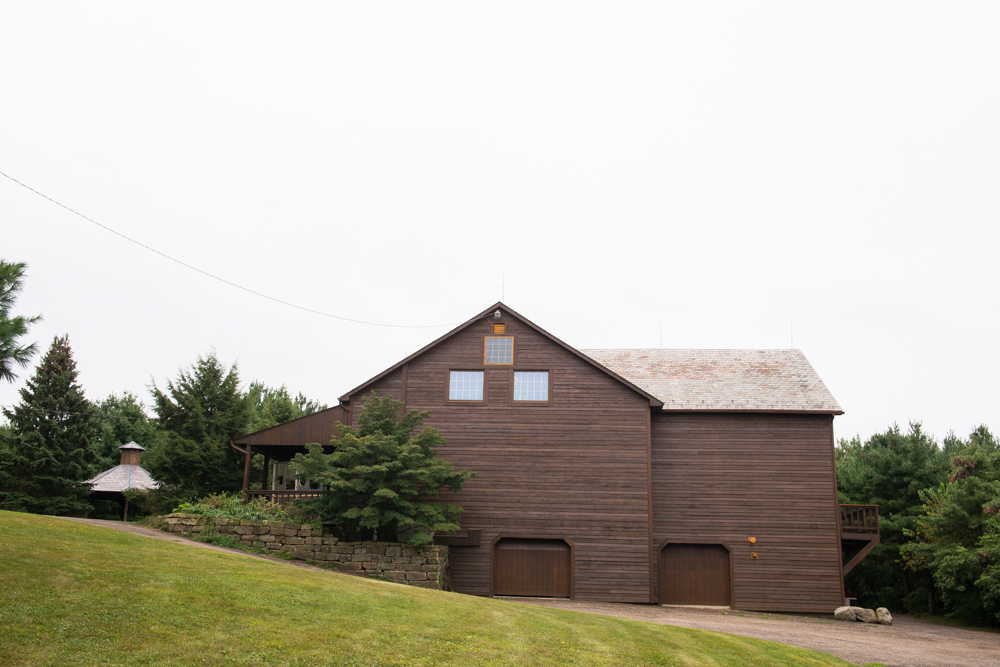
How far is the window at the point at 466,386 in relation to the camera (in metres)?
23.3

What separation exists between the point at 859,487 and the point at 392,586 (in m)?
24.6

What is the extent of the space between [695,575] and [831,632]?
4.95m

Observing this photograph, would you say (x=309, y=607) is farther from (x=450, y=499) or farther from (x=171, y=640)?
(x=450, y=499)

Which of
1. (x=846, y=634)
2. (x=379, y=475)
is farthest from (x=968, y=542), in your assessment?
(x=379, y=475)

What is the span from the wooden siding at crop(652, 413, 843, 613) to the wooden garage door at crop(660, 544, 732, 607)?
0.34 meters

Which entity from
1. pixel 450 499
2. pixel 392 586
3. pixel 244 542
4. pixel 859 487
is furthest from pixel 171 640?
pixel 859 487

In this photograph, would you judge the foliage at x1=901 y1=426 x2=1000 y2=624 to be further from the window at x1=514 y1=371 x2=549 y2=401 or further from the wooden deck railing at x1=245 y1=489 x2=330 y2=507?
the wooden deck railing at x1=245 y1=489 x2=330 y2=507

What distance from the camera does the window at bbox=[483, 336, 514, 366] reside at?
23.5m

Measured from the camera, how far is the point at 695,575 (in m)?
22.5

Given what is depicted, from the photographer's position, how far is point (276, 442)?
2319 centimetres

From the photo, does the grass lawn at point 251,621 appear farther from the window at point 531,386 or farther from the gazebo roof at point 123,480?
the gazebo roof at point 123,480

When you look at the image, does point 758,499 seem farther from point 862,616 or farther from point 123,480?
point 123,480

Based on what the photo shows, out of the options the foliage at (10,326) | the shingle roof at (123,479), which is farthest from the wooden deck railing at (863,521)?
the shingle roof at (123,479)

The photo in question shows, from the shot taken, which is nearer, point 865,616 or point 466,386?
point 865,616
